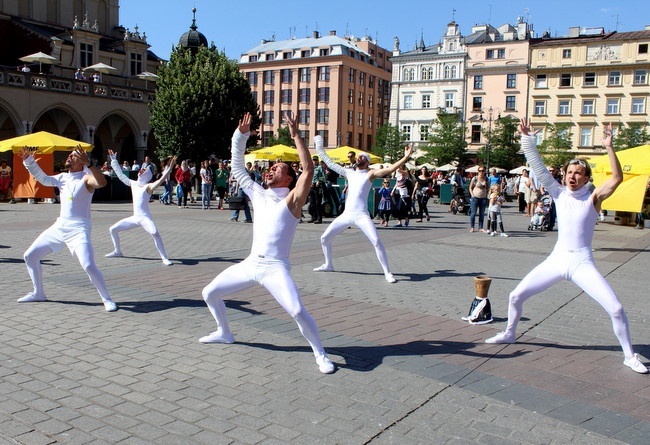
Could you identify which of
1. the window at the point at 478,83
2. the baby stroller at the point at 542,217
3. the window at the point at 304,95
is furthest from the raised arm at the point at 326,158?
the window at the point at 304,95

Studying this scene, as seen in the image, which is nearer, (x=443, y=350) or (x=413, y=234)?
(x=443, y=350)

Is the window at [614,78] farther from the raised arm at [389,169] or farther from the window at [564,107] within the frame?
the raised arm at [389,169]

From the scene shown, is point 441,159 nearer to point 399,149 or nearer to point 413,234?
point 399,149

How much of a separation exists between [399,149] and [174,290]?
6499cm

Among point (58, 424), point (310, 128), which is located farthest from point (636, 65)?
point (58, 424)

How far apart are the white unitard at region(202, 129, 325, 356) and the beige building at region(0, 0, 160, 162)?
113 feet

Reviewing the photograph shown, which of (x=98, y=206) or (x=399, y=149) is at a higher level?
(x=399, y=149)

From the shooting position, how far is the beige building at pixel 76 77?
118 feet

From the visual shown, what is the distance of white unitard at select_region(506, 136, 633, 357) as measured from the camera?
5.27 meters

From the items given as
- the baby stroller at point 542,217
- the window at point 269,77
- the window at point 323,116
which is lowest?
the baby stroller at point 542,217

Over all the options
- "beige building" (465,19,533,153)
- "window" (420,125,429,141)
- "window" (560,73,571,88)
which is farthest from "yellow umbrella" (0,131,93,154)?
"window" (560,73,571,88)

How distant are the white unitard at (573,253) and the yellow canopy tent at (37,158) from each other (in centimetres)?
2137

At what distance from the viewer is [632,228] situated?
2055 cm

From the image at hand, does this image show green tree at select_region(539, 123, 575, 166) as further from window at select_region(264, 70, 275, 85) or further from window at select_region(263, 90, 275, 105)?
window at select_region(264, 70, 275, 85)
